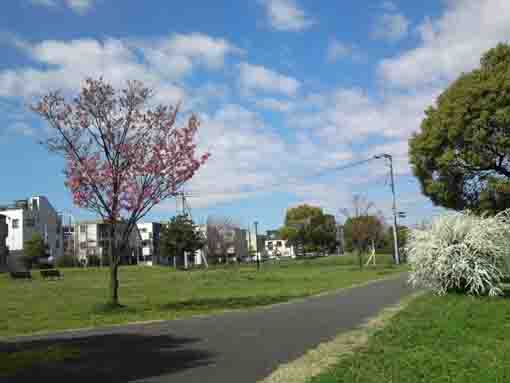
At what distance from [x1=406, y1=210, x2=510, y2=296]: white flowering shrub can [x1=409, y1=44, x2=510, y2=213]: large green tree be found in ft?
14.2

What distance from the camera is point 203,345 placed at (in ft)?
27.8

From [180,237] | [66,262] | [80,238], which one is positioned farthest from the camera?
[80,238]

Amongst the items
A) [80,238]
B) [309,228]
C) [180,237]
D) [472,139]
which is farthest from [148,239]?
[472,139]

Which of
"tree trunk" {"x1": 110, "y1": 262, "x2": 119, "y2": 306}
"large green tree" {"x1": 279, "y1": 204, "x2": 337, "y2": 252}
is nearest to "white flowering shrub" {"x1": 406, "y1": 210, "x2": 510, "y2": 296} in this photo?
"tree trunk" {"x1": 110, "y1": 262, "x2": 119, "y2": 306}

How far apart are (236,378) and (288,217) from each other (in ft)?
266

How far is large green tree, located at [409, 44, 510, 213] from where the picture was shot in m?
16.7

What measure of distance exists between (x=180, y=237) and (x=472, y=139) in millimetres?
39184

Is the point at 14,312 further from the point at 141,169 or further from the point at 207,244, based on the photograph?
the point at 207,244

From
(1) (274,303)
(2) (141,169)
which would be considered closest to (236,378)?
(1) (274,303)

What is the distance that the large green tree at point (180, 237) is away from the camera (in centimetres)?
5284

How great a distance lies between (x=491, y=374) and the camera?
568cm

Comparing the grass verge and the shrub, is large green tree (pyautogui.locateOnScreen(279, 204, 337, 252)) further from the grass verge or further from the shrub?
the grass verge

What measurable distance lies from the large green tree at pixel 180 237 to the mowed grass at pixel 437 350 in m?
43.4

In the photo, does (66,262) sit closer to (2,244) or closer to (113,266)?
(2,244)
